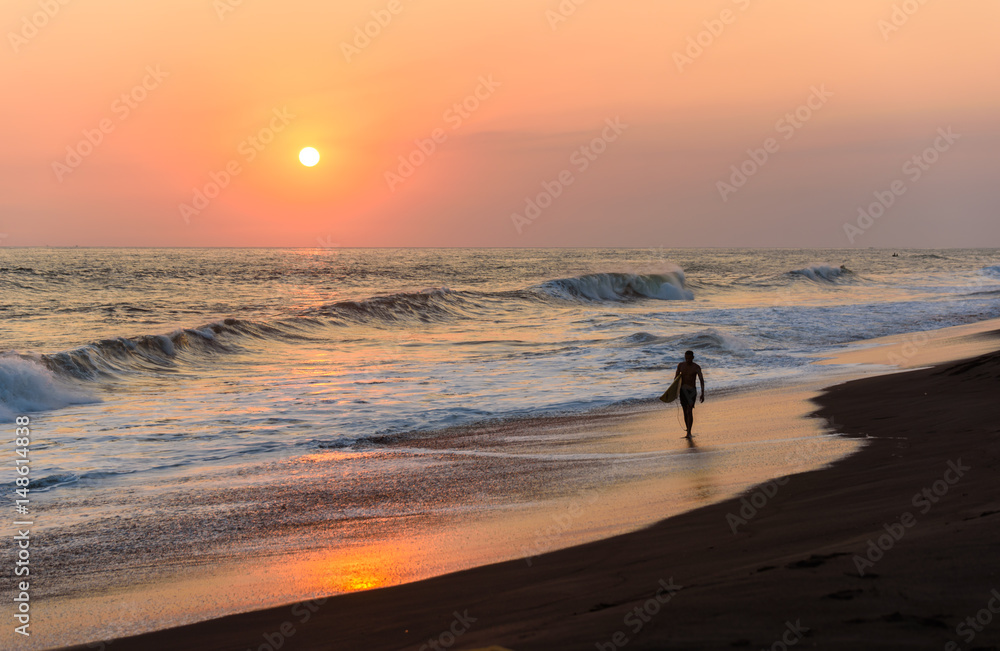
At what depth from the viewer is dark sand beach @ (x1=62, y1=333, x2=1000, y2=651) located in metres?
3.60

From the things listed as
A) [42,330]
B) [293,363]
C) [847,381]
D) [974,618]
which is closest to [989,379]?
[847,381]

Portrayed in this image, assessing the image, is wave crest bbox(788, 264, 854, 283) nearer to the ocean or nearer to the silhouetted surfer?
the ocean

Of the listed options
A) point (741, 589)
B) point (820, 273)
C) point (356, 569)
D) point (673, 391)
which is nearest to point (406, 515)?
point (356, 569)

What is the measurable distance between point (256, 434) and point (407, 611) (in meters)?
7.17

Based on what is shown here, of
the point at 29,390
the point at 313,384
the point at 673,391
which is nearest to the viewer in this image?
the point at 673,391

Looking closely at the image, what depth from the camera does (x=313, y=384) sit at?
16312 millimetres

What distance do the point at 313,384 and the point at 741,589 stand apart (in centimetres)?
1324

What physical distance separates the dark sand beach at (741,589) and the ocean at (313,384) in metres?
1.92

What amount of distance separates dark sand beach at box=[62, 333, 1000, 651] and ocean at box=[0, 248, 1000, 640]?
1924 mm

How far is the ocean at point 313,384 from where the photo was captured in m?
7.89

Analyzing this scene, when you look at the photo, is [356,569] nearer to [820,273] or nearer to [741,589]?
[741,589]

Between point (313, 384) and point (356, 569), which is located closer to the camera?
point (356, 569)

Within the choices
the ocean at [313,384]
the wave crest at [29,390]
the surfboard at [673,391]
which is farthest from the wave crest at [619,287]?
the surfboard at [673,391]

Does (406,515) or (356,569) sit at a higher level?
(406,515)
